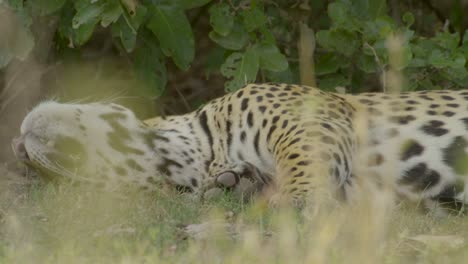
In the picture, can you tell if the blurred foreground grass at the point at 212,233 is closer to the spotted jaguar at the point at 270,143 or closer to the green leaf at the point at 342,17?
the spotted jaguar at the point at 270,143

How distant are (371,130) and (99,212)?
6.45 ft

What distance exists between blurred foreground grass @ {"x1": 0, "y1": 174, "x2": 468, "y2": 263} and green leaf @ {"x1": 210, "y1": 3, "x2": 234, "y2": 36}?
1672 mm

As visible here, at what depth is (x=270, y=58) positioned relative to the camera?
7.39 m

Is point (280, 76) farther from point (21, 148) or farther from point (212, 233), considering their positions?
point (212, 233)

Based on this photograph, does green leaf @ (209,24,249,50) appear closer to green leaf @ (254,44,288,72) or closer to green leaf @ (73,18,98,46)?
green leaf @ (254,44,288,72)

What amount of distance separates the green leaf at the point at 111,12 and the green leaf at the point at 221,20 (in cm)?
96

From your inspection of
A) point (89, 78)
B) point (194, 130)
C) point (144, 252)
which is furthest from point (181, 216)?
point (89, 78)

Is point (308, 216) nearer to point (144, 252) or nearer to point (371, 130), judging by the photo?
point (144, 252)

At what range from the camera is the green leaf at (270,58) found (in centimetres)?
735

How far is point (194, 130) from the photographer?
22.1 ft

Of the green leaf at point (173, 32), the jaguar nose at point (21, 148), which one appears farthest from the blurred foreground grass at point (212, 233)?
the green leaf at point (173, 32)

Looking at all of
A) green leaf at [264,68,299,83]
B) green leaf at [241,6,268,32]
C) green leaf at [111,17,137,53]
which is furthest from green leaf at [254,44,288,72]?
green leaf at [111,17,137,53]

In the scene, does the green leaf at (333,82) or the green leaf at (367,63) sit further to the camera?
the green leaf at (333,82)

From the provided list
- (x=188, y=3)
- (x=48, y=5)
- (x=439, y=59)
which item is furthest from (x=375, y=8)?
(x=48, y=5)
